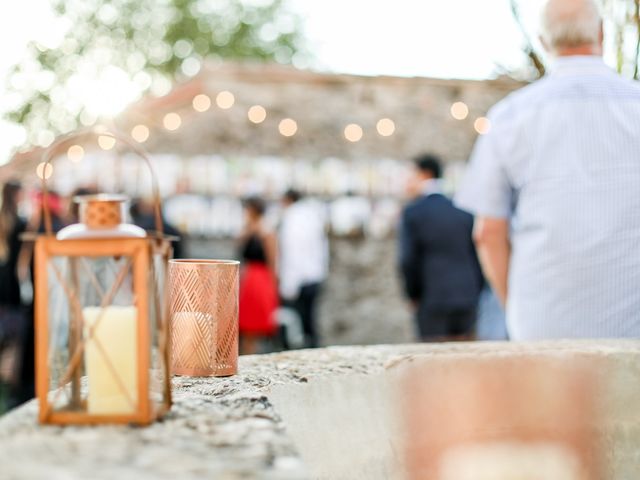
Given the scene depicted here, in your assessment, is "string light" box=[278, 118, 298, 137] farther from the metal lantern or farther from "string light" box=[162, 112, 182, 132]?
the metal lantern

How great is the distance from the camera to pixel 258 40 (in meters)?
25.0

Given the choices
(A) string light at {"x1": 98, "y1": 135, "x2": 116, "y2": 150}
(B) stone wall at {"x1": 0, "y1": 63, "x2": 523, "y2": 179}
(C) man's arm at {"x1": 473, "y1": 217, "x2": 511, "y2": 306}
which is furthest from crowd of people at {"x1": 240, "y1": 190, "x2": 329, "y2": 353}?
(C) man's arm at {"x1": 473, "y1": 217, "x2": 511, "y2": 306}

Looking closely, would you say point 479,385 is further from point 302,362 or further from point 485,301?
point 485,301

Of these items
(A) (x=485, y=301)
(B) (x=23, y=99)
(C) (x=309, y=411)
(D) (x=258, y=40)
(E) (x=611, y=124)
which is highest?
(D) (x=258, y=40)

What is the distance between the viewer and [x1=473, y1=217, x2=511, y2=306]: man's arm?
2573mm

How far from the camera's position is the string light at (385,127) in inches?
377

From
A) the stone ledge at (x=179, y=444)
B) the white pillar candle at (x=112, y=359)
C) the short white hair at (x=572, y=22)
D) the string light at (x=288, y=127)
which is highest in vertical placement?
the string light at (x=288, y=127)

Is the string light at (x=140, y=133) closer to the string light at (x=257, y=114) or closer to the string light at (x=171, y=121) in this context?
the string light at (x=171, y=121)

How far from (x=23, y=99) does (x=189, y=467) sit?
2385 cm

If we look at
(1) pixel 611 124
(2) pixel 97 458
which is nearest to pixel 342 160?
(1) pixel 611 124

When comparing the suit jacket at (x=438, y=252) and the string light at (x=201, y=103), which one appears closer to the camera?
the suit jacket at (x=438, y=252)

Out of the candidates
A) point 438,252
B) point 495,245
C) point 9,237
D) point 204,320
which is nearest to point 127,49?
point 9,237

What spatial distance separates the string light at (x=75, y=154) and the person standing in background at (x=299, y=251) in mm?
2129

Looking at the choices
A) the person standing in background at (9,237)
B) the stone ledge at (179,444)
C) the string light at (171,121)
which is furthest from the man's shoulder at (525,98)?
the string light at (171,121)
